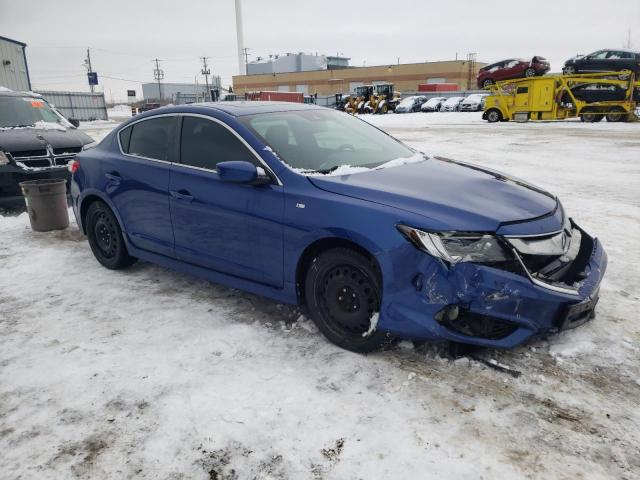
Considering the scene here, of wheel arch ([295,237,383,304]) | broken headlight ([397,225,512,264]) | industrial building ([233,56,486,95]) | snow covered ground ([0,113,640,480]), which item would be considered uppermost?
industrial building ([233,56,486,95])

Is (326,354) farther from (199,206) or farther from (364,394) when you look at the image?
(199,206)

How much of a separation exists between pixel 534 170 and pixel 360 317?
8518 millimetres

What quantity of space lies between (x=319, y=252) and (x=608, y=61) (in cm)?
2678

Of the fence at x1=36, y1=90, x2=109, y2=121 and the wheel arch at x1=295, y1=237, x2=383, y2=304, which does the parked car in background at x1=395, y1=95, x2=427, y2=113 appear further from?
the wheel arch at x1=295, y1=237, x2=383, y2=304

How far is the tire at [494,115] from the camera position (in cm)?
2639

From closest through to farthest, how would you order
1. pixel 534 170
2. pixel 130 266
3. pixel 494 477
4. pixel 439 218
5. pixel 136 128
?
pixel 494 477 < pixel 439 218 < pixel 136 128 < pixel 130 266 < pixel 534 170

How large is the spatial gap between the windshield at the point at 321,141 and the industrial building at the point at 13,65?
83.7 feet

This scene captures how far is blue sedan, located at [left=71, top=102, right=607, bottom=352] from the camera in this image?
111 inches

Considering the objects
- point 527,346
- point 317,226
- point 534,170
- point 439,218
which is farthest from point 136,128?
point 534,170

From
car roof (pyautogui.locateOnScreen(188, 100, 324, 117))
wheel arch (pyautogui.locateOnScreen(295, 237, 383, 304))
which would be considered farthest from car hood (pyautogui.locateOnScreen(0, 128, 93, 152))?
wheel arch (pyautogui.locateOnScreen(295, 237, 383, 304))

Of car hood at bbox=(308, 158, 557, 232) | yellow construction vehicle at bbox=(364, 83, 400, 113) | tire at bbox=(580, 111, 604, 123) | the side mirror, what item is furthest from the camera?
yellow construction vehicle at bbox=(364, 83, 400, 113)

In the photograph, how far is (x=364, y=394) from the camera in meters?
2.88

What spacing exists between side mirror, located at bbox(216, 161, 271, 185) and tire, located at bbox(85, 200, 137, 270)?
192 cm

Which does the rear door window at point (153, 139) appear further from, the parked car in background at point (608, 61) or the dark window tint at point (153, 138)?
the parked car in background at point (608, 61)
